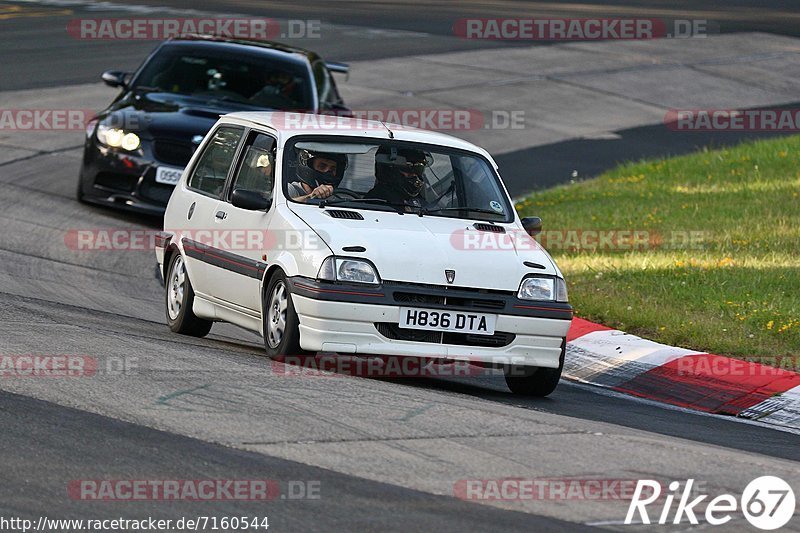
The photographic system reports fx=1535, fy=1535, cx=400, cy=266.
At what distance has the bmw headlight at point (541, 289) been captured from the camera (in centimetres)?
882

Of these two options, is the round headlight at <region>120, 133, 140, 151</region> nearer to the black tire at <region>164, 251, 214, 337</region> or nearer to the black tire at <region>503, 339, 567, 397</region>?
the black tire at <region>164, 251, 214, 337</region>

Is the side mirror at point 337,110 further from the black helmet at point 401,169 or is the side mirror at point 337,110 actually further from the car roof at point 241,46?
the black helmet at point 401,169

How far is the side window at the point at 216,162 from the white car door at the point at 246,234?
185 millimetres

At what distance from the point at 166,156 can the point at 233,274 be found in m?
5.22

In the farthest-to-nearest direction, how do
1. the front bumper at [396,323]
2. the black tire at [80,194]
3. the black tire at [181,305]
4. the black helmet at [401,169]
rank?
the black tire at [80,194] < the black tire at [181,305] < the black helmet at [401,169] < the front bumper at [396,323]

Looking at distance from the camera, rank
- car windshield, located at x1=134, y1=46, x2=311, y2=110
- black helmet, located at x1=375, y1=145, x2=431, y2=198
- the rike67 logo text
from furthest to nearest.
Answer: car windshield, located at x1=134, y1=46, x2=311, y2=110, black helmet, located at x1=375, y1=145, x2=431, y2=198, the rike67 logo text

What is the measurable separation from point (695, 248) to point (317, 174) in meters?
5.42

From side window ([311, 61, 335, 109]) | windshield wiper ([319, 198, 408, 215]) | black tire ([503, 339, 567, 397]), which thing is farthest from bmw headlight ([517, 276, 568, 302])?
side window ([311, 61, 335, 109])

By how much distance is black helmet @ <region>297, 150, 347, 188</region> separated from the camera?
31.3 ft

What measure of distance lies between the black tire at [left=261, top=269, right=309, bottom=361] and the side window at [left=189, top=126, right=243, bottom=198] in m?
1.32

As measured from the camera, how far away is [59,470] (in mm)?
6105

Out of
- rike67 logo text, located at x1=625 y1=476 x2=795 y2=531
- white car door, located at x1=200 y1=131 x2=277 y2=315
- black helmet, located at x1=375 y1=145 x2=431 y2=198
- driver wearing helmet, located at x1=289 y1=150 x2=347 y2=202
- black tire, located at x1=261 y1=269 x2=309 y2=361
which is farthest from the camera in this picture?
black helmet, located at x1=375 y1=145 x2=431 y2=198

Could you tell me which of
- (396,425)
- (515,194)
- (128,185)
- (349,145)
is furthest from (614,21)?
(396,425)

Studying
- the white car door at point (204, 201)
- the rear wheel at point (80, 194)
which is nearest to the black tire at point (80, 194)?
the rear wheel at point (80, 194)
